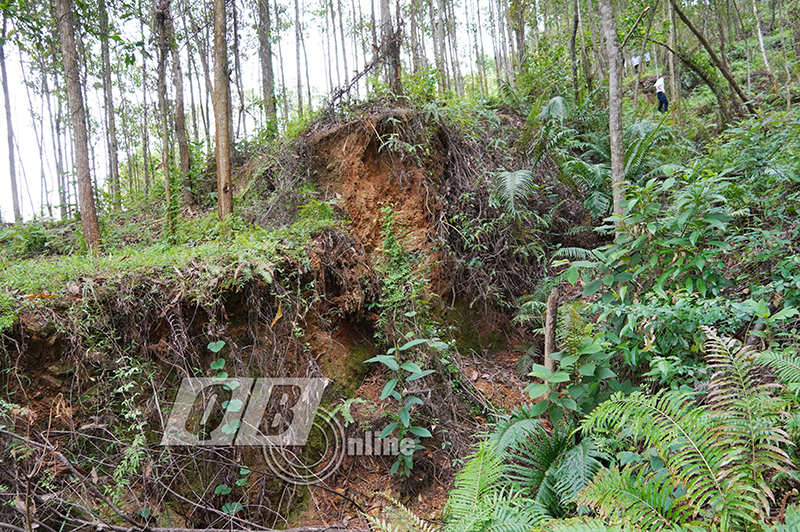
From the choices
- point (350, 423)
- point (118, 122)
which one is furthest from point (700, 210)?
point (118, 122)

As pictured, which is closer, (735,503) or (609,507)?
(735,503)

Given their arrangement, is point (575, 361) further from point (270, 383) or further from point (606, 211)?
point (606, 211)

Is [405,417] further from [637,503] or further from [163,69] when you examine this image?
[163,69]

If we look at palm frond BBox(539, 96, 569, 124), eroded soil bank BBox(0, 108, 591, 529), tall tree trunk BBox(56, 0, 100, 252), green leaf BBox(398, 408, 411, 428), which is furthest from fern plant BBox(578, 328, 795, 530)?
tall tree trunk BBox(56, 0, 100, 252)

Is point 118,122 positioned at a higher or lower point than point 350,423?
higher

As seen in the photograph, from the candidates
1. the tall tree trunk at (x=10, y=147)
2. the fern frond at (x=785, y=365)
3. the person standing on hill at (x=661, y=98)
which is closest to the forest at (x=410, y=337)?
the fern frond at (x=785, y=365)

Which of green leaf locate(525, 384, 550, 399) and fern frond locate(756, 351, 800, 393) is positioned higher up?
fern frond locate(756, 351, 800, 393)

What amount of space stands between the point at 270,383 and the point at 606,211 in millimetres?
5036

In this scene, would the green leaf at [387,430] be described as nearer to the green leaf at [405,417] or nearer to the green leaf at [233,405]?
the green leaf at [405,417]

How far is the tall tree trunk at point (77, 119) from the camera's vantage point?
16.8 ft

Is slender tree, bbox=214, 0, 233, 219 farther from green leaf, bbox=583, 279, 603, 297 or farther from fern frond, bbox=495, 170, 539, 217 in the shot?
green leaf, bbox=583, 279, 603, 297

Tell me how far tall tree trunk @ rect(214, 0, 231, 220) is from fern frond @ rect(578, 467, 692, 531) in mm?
4882

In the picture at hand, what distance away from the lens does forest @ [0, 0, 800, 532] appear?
2340mm

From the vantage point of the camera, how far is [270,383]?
384 cm
